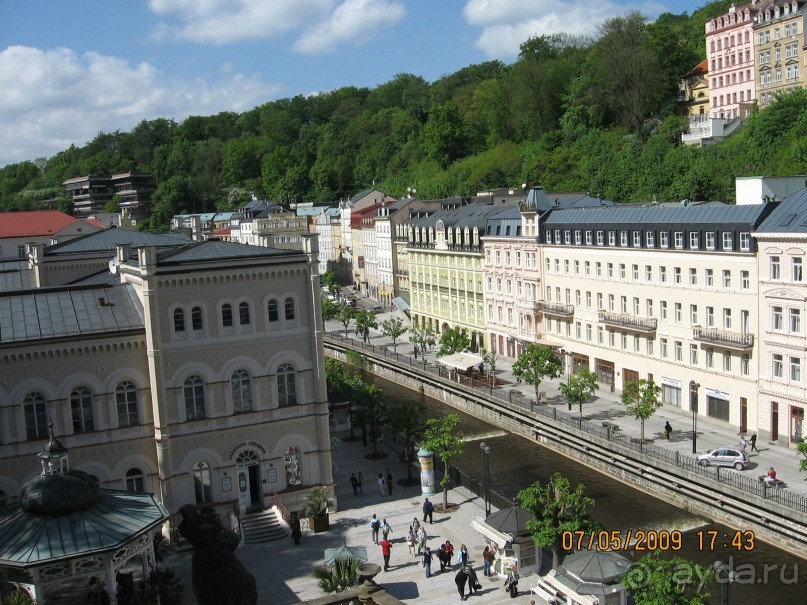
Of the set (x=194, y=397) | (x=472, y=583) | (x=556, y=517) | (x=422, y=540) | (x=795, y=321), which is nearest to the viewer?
(x=472, y=583)

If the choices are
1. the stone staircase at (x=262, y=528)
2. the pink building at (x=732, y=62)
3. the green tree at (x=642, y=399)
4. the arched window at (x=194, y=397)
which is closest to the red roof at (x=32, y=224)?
the arched window at (x=194, y=397)

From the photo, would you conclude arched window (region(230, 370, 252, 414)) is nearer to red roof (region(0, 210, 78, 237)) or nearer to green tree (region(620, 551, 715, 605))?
green tree (region(620, 551, 715, 605))

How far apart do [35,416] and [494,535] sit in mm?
17852

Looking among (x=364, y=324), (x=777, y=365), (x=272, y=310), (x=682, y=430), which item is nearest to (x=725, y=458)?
(x=682, y=430)

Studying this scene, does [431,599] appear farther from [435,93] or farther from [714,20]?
[435,93]

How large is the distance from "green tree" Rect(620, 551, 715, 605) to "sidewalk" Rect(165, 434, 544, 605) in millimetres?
5341

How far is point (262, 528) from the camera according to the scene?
114 ft

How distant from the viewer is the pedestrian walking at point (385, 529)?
3238 centimetres

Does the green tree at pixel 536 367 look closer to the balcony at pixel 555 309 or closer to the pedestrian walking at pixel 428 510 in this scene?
the balcony at pixel 555 309

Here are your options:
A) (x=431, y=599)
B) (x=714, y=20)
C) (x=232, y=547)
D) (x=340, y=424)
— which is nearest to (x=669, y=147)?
(x=714, y=20)

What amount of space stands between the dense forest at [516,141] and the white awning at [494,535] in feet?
144

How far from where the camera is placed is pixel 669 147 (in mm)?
80500

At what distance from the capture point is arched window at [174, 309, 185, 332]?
1367 inches

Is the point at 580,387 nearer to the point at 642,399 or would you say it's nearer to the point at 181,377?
the point at 642,399
